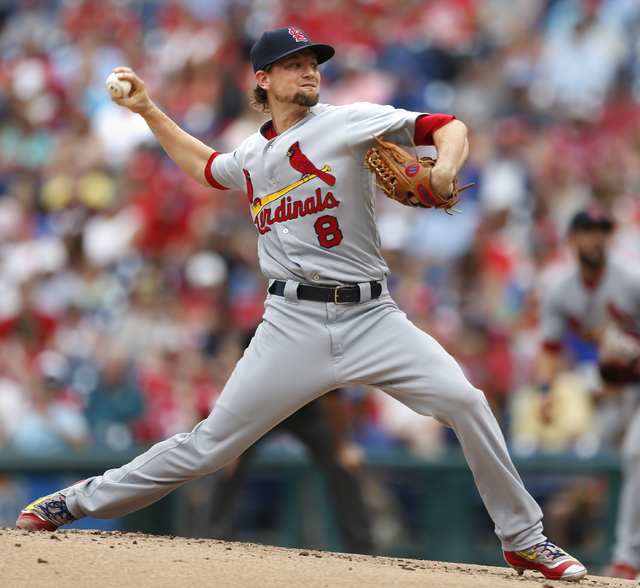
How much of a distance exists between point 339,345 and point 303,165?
685mm

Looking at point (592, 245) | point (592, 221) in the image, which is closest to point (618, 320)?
point (592, 245)

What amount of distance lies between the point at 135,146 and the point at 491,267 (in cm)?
445

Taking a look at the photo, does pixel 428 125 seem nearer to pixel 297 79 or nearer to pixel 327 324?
pixel 297 79

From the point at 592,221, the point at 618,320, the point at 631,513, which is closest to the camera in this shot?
the point at 631,513

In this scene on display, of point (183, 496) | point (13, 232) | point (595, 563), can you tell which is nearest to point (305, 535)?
point (183, 496)

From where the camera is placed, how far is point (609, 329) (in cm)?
548

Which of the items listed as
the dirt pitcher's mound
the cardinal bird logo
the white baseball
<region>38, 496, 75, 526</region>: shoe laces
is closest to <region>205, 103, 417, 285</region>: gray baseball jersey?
the cardinal bird logo

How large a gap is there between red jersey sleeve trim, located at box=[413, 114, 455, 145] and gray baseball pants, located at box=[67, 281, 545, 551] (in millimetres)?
581

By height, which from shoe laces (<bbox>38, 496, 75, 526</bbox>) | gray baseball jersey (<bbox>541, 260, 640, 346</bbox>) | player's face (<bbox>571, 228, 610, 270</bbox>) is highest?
player's face (<bbox>571, 228, 610, 270</bbox>)

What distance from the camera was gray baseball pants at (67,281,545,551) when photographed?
3531mm

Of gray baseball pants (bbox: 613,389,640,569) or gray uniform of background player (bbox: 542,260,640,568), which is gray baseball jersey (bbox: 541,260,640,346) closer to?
gray uniform of background player (bbox: 542,260,640,568)

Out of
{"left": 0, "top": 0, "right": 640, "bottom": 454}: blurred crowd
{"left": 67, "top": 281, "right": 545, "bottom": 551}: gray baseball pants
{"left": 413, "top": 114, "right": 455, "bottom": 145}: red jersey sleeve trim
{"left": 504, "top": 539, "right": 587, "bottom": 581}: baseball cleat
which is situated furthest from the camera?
{"left": 0, "top": 0, "right": 640, "bottom": 454}: blurred crowd

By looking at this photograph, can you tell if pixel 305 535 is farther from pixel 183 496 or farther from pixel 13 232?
pixel 13 232

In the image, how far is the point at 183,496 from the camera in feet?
21.9
